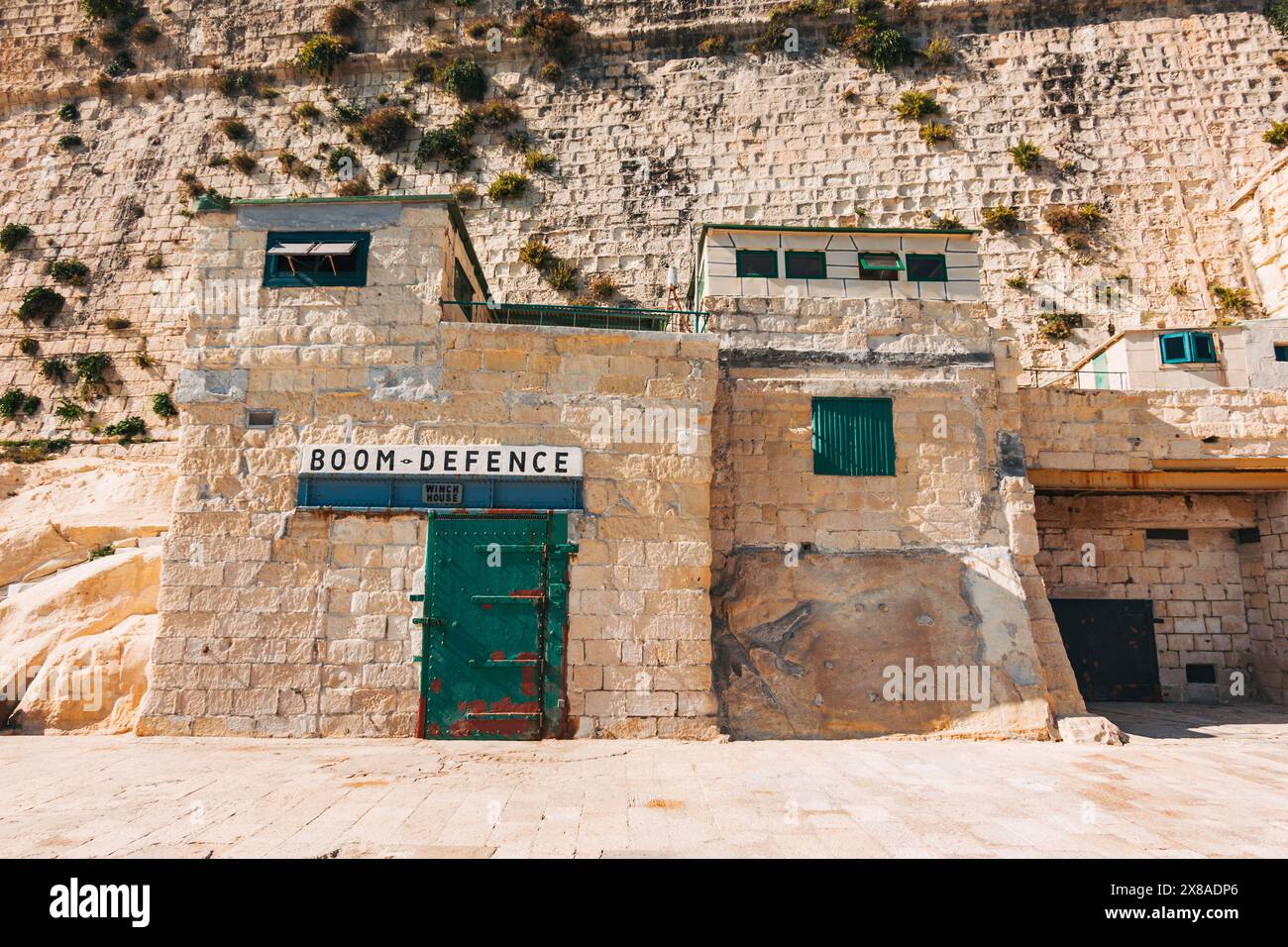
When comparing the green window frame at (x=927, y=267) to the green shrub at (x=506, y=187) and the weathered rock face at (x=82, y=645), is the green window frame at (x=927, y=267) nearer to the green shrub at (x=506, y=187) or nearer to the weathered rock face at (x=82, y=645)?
the weathered rock face at (x=82, y=645)

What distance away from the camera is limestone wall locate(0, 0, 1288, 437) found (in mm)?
20920

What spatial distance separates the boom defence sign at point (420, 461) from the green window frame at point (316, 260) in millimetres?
2338

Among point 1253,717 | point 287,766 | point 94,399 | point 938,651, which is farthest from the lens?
point 94,399

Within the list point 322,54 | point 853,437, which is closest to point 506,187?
point 322,54

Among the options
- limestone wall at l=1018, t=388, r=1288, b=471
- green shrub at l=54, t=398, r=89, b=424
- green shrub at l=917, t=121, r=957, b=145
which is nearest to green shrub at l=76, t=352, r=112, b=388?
green shrub at l=54, t=398, r=89, b=424

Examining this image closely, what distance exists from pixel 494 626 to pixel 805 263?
825cm

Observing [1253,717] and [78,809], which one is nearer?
[78,809]

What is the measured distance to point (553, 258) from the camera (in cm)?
2205

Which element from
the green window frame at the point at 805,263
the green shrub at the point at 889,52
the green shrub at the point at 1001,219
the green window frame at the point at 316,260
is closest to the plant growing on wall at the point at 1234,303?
the green shrub at the point at 1001,219

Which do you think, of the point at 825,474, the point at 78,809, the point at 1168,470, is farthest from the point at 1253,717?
the point at 78,809

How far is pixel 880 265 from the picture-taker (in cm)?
1236

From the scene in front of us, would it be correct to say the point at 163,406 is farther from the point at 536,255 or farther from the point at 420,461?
the point at 420,461

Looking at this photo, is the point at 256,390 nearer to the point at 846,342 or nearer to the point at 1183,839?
the point at 846,342
